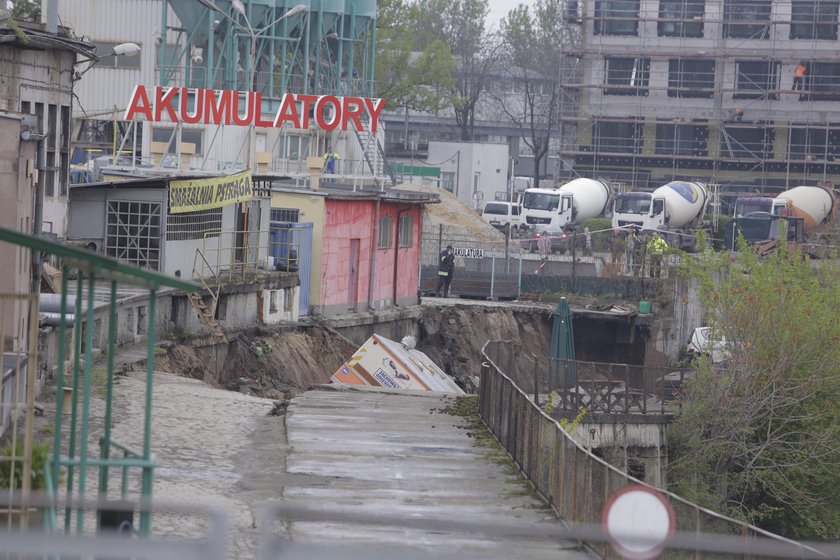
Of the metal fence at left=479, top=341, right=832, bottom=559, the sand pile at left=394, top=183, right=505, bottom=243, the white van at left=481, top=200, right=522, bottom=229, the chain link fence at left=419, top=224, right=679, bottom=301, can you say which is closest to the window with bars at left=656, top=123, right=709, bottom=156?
the white van at left=481, top=200, right=522, bottom=229

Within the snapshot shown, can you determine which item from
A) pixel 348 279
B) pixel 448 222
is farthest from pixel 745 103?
pixel 348 279

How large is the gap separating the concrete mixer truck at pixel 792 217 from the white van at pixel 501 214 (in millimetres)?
11273

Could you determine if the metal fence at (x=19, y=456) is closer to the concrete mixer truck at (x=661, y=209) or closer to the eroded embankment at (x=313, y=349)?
the eroded embankment at (x=313, y=349)

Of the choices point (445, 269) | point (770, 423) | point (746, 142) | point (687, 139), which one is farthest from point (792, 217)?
point (770, 423)

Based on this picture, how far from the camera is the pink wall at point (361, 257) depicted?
115 feet

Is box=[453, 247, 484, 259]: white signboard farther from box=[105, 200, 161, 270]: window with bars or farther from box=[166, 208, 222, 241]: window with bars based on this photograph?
box=[105, 200, 161, 270]: window with bars

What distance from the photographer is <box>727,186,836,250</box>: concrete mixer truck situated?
57781 millimetres

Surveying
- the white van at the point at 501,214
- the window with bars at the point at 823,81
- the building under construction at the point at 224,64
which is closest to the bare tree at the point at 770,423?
the building under construction at the point at 224,64

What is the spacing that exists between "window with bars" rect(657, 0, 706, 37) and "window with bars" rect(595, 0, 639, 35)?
151 centimetres

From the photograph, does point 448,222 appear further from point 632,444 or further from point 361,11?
point 632,444

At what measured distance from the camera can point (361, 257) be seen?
37125mm

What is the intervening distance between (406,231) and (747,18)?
41240 mm

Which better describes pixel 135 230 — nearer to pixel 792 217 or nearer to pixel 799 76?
pixel 792 217

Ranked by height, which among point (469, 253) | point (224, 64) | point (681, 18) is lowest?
point (469, 253)
